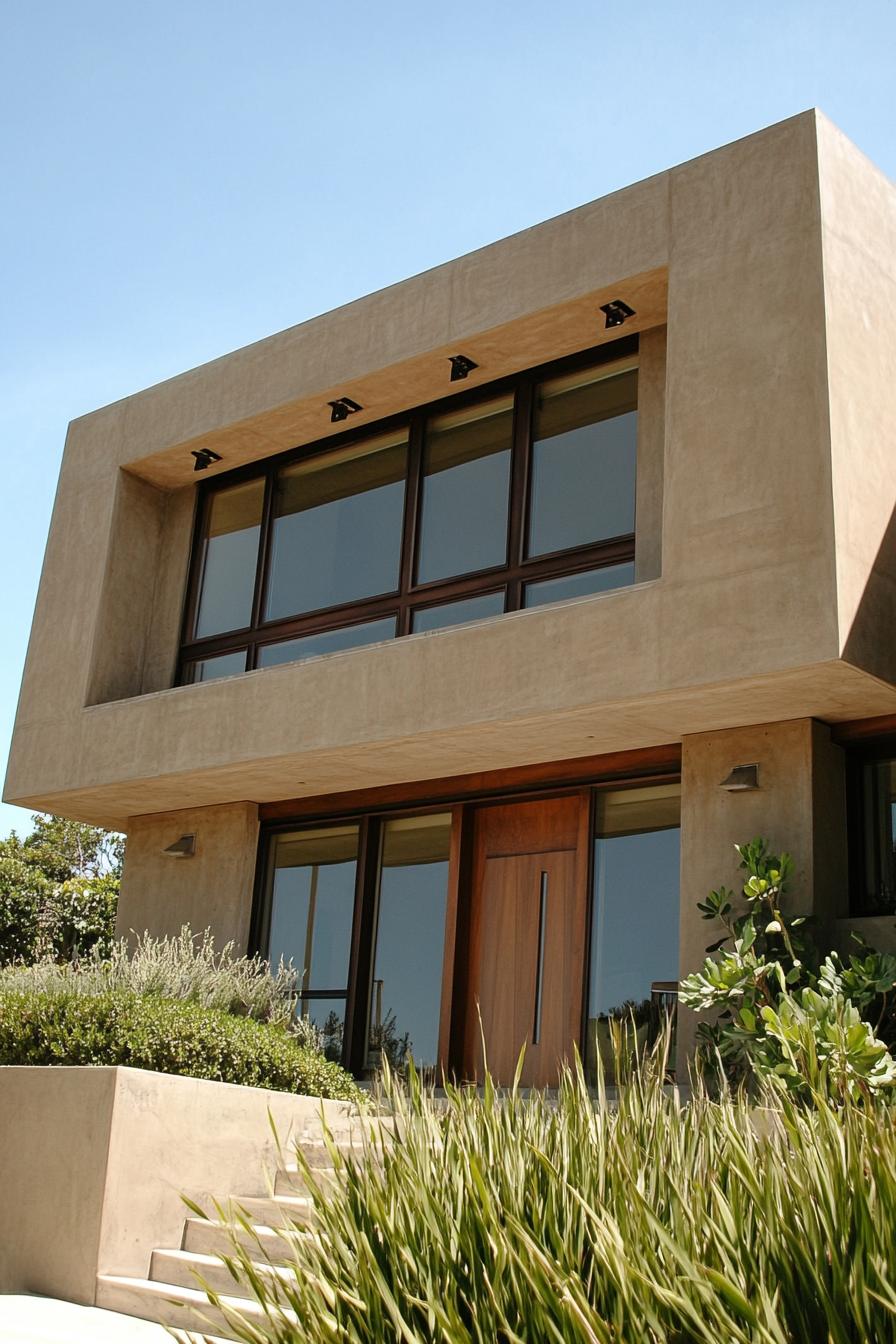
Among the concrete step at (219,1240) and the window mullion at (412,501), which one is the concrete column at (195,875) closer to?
the window mullion at (412,501)

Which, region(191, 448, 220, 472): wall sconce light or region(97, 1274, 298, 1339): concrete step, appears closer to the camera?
region(97, 1274, 298, 1339): concrete step

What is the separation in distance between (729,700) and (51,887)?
12.6 m

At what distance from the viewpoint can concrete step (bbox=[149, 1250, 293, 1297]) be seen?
6145 millimetres

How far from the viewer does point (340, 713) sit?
9969mm

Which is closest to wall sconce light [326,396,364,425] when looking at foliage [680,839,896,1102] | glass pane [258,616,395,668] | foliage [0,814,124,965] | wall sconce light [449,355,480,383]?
wall sconce light [449,355,480,383]

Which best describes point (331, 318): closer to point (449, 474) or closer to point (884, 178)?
point (449, 474)

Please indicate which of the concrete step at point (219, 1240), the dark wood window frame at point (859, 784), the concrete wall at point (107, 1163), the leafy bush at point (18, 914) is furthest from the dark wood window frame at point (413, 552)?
the leafy bush at point (18, 914)

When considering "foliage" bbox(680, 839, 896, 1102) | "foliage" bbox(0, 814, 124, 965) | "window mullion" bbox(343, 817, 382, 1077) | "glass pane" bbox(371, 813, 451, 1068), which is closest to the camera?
"foliage" bbox(680, 839, 896, 1102)

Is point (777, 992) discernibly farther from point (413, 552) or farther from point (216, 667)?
point (216, 667)

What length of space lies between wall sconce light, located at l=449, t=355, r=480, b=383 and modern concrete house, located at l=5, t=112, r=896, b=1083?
0.10 ft

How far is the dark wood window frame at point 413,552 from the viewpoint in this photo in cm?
1017

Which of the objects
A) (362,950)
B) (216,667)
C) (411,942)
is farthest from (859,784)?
(216,667)

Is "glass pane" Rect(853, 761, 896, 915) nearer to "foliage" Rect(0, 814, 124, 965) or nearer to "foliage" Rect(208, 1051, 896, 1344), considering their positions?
"foliage" Rect(208, 1051, 896, 1344)

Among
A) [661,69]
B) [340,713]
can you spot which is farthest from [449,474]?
[661,69]
